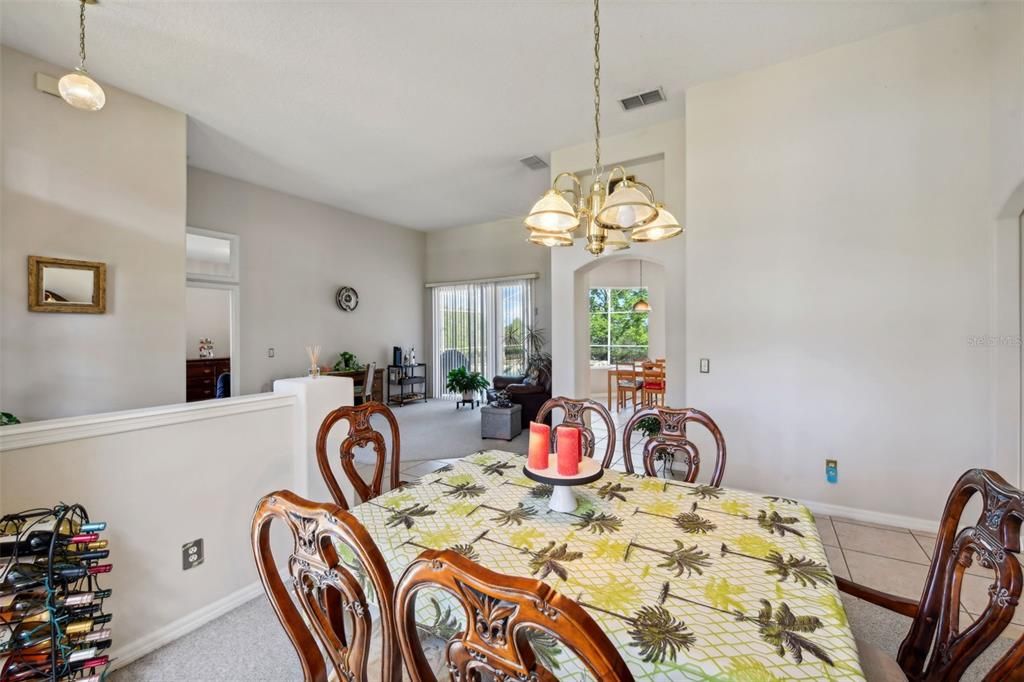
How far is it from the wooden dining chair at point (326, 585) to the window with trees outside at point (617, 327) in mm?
8631

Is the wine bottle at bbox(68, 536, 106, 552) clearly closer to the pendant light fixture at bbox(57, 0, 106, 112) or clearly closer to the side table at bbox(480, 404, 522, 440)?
the pendant light fixture at bbox(57, 0, 106, 112)

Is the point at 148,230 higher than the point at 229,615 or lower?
higher

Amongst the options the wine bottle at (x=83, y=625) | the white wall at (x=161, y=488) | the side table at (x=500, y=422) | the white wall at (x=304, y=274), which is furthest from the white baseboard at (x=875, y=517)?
the white wall at (x=304, y=274)

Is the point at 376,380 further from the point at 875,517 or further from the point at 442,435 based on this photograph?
the point at 875,517

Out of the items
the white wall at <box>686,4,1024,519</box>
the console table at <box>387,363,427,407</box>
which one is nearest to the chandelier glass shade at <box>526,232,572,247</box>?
the white wall at <box>686,4,1024,519</box>

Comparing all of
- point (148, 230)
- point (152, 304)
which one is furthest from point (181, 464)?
point (148, 230)

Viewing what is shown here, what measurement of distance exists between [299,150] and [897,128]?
17.5 feet

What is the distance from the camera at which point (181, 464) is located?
6.35 ft

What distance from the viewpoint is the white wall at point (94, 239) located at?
284 cm

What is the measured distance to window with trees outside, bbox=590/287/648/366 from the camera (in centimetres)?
922

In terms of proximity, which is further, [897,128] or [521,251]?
[521,251]

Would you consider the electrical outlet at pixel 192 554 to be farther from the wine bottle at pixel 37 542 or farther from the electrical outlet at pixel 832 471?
the electrical outlet at pixel 832 471

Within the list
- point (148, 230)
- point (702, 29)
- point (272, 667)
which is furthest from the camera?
point (148, 230)

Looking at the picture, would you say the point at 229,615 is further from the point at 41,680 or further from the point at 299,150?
the point at 299,150
